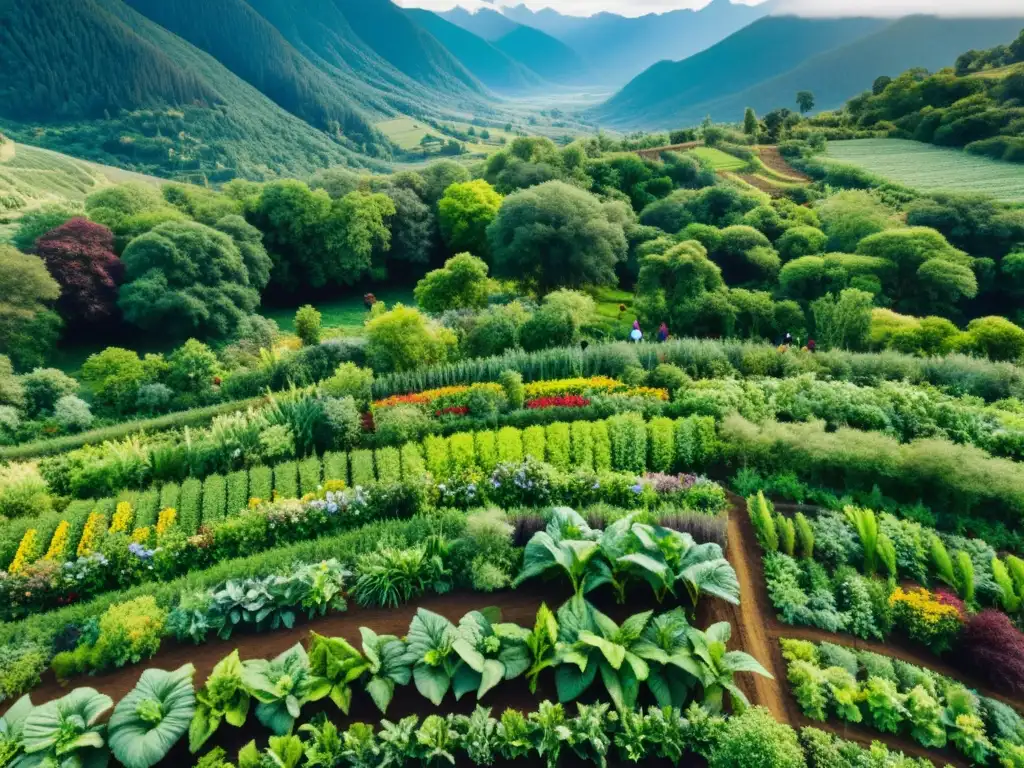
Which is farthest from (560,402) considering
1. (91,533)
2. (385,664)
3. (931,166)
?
(931,166)

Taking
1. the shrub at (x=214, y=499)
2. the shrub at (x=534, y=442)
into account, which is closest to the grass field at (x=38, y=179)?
the shrub at (x=214, y=499)

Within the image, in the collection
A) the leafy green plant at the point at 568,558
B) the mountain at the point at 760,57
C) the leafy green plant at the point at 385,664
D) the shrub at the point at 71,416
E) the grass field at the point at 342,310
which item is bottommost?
the grass field at the point at 342,310

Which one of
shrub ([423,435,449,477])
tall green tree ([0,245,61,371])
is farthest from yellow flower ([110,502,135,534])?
tall green tree ([0,245,61,371])

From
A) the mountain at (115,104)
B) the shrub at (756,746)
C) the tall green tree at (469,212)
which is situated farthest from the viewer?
the mountain at (115,104)

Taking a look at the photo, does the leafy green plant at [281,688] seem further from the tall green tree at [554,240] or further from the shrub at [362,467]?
the tall green tree at [554,240]

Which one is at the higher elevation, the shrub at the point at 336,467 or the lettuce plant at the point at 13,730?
the lettuce plant at the point at 13,730

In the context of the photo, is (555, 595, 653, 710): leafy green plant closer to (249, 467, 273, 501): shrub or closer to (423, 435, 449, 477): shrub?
(423, 435, 449, 477): shrub
